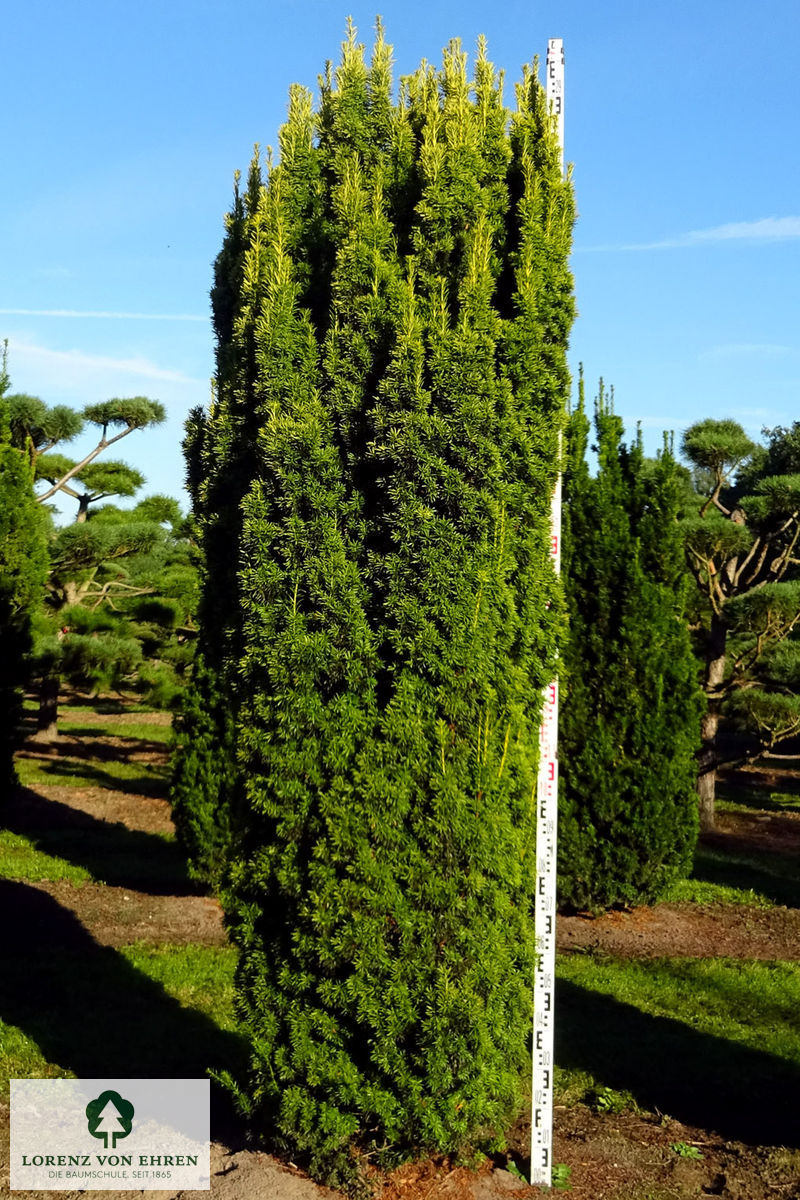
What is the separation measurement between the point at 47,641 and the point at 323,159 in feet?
43.7

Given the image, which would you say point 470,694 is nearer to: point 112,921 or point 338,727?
Answer: point 338,727

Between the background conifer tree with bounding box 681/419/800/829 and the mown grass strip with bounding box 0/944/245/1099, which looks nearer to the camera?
the mown grass strip with bounding box 0/944/245/1099

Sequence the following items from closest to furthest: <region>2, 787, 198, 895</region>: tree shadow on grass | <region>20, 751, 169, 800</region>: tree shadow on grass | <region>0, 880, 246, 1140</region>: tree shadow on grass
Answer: <region>0, 880, 246, 1140</region>: tree shadow on grass → <region>2, 787, 198, 895</region>: tree shadow on grass → <region>20, 751, 169, 800</region>: tree shadow on grass

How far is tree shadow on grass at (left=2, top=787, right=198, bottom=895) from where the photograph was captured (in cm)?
1051

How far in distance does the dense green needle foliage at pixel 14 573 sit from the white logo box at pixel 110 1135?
7341mm

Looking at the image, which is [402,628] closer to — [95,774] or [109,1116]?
[109,1116]

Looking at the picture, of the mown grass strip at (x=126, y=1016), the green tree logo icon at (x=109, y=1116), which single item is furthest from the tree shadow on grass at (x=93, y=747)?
the green tree logo icon at (x=109, y=1116)

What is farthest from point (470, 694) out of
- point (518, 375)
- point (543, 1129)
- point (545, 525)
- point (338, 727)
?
point (543, 1129)

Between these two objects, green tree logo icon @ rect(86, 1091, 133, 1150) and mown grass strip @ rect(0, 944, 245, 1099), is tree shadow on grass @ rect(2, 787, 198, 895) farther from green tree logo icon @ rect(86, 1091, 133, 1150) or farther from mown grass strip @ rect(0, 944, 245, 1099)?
green tree logo icon @ rect(86, 1091, 133, 1150)

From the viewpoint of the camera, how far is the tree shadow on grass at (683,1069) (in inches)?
192

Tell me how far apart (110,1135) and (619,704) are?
6.18 metres

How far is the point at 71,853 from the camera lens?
11.7m

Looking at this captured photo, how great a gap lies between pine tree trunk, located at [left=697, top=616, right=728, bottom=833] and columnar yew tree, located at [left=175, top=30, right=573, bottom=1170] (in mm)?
10853

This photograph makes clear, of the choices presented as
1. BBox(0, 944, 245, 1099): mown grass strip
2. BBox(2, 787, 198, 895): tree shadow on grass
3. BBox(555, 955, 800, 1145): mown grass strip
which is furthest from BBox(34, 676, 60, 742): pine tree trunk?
BBox(555, 955, 800, 1145): mown grass strip
